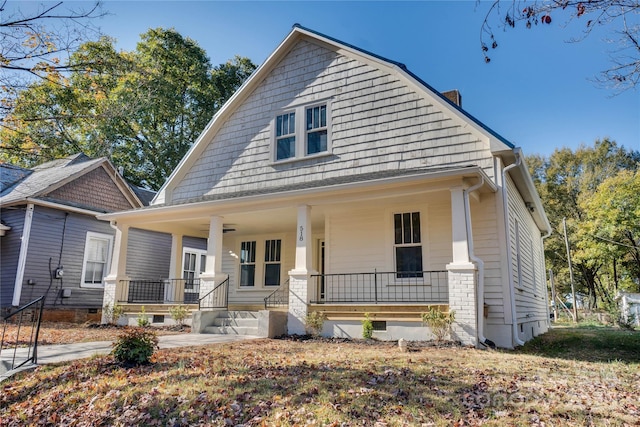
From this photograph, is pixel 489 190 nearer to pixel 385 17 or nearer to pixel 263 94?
pixel 385 17

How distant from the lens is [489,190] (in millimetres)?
9312

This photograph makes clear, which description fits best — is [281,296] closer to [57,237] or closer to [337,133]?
[337,133]

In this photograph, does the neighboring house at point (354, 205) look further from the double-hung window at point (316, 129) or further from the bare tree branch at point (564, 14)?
the bare tree branch at point (564, 14)

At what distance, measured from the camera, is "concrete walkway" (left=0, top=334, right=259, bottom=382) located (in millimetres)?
6480

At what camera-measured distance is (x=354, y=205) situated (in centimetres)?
1044

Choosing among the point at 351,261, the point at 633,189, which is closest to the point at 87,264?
the point at 351,261

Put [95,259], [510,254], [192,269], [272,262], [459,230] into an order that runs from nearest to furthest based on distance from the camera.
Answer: [459,230] < [510,254] < [272,262] < [95,259] < [192,269]

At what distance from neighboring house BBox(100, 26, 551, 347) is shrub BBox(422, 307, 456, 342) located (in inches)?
8.0

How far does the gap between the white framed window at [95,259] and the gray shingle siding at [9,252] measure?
2150 mm

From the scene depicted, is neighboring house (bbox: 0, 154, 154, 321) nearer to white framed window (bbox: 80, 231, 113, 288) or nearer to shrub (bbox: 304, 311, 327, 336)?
white framed window (bbox: 80, 231, 113, 288)

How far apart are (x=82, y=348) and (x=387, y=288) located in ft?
21.3

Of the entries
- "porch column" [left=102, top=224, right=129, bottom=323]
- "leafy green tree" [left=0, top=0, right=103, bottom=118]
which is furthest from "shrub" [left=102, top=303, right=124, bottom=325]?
"leafy green tree" [left=0, top=0, right=103, bottom=118]

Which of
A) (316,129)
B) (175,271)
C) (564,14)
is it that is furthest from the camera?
(175,271)

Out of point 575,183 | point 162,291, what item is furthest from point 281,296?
point 575,183
